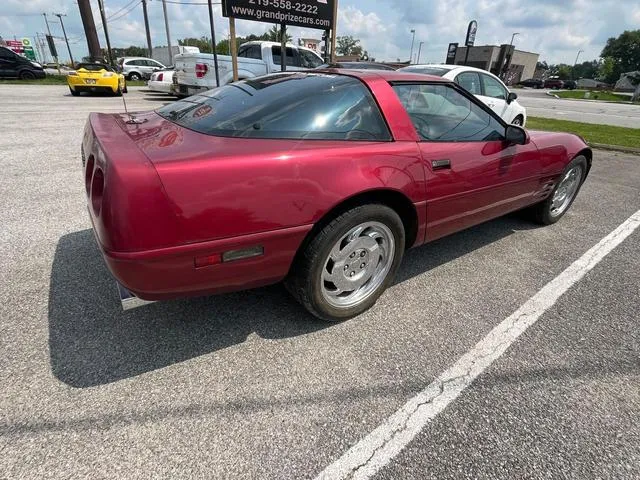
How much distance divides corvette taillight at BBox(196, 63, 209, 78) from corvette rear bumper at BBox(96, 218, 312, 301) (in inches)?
386

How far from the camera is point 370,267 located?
7.57 feet

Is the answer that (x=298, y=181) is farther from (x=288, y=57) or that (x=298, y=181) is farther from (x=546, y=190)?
(x=288, y=57)

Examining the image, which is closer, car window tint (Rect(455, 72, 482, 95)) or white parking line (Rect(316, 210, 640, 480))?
white parking line (Rect(316, 210, 640, 480))

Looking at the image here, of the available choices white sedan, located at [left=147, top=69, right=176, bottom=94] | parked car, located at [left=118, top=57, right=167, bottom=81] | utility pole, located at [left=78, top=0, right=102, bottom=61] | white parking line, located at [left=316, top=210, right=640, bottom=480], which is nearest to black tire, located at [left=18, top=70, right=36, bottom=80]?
utility pole, located at [left=78, top=0, right=102, bottom=61]

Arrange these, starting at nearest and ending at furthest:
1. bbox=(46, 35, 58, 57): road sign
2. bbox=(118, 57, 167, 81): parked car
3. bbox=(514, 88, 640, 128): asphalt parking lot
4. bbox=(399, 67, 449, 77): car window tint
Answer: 1. bbox=(399, 67, 449, 77): car window tint
2. bbox=(514, 88, 640, 128): asphalt parking lot
3. bbox=(46, 35, 58, 57): road sign
4. bbox=(118, 57, 167, 81): parked car

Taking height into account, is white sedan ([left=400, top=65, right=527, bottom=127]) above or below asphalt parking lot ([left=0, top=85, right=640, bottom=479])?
above

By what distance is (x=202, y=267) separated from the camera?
164 centimetres

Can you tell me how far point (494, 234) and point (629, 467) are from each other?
238 centimetres

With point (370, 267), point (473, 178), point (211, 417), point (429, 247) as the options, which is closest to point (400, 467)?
point (211, 417)

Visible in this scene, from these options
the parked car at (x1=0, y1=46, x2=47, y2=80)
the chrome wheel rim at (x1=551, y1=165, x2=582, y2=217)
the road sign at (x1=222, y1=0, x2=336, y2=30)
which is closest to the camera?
the chrome wheel rim at (x1=551, y1=165, x2=582, y2=217)

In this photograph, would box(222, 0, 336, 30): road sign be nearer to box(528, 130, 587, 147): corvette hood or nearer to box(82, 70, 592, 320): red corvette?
box(82, 70, 592, 320): red corvette

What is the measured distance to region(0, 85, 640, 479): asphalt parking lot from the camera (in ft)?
4.81

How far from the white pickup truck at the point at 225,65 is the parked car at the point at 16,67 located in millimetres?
13278

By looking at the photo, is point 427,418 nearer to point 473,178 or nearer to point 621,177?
point 473,178
